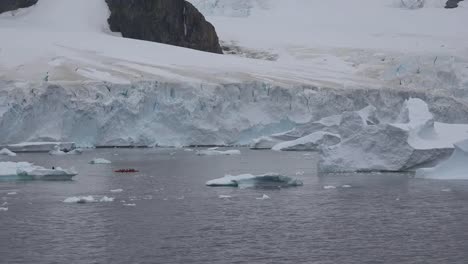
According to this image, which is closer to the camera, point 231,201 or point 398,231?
point 398,231

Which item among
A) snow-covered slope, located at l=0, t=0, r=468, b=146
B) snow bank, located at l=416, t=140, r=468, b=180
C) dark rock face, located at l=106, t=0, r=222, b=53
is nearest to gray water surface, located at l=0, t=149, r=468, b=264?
snow bank, located at l=416, t=140, r=468, b=180

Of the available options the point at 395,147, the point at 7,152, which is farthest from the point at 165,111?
the point at 395,147

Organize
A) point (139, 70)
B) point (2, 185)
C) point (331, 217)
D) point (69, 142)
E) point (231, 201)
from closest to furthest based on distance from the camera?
point (331, 217), point (231, 201), point (2, 185), point (69, 142), point (139, 70)

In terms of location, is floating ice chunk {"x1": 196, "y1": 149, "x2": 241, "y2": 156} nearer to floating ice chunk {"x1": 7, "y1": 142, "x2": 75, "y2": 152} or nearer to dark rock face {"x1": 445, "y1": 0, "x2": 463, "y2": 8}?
floating ice chunk {"x1": 7, "y1": 142, "x2": 75, "y2": 152}

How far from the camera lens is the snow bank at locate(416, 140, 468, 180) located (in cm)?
2008

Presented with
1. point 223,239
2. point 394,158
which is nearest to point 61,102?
point 394,158

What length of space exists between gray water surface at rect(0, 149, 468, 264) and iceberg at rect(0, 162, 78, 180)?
0.82 feet

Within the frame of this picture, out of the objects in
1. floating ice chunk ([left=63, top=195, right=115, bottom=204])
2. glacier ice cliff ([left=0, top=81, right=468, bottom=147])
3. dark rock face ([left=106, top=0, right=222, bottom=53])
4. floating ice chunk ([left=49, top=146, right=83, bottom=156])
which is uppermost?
dark rock face ([left=106, top=0, right=222, bottom=53])

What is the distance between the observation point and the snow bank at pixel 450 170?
65.9 ft

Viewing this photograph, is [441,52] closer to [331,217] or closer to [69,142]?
[69,142]

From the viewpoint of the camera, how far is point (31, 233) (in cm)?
1345

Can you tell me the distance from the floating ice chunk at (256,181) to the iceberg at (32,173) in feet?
11.7

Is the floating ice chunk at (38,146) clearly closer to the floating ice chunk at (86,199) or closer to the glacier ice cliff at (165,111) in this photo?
the glacier ice cliff at (165,111)

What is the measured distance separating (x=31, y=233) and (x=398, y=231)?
5.72 meters
